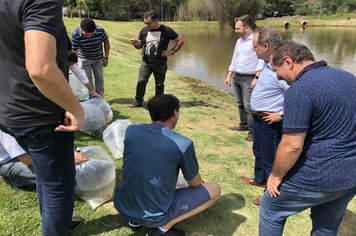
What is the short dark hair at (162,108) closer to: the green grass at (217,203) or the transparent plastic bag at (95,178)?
the transparent plastic bag at (95,178)

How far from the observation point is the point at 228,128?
5.93m

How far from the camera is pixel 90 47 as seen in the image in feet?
19.2

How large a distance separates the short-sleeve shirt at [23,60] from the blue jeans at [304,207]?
1469 millimetres

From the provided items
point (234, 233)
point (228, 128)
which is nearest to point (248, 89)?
point (228, 128)

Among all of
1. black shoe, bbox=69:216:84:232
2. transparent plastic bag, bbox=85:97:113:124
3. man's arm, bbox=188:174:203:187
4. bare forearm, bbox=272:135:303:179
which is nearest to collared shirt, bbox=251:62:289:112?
man's arm, bbox=188:174:203:187

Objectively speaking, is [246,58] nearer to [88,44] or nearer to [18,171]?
[88,44]

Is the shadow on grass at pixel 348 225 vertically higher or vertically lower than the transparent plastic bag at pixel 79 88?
lower

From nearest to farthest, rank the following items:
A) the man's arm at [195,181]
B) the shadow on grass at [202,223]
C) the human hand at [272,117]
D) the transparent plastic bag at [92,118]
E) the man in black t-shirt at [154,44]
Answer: the man's arm at [195,181] → the shadow on grass at [202,223] → the human hand at [272,117] → the transparent plastic bag at [92,118] → the man in black t-shirt at [154,44]

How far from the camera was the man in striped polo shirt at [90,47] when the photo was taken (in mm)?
5672

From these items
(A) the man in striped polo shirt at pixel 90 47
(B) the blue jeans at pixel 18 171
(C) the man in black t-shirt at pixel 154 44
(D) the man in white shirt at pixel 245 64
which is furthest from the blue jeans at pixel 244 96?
(B) the blue jeans at pixel 18 171

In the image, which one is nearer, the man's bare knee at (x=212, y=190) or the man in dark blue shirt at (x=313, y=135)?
the man in dark blue shirt at (x=313, y=135)

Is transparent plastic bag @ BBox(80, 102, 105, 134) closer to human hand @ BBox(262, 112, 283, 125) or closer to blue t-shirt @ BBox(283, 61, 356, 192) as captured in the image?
human hand @ BBox(262, 112, 283, 125)

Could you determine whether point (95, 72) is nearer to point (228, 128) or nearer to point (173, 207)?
point (228, 128)

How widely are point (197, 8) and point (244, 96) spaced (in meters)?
47.3
